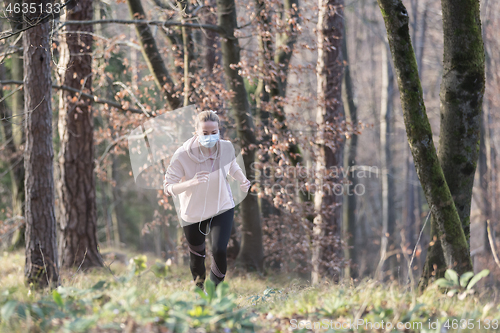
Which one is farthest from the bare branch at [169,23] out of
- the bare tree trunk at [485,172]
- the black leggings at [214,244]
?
the bare tree trunk at [485,172]

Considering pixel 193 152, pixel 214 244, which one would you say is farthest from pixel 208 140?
pixel 214 244

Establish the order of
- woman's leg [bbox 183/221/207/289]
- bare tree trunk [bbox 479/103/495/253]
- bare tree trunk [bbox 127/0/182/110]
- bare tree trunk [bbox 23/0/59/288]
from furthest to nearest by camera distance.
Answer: bare tree trunk [bbox 479/103/495/253] → bare tree trunk [bbox 127/0/182/110] → bare tree trunk [bbox 23/0/59/288] → woman's leg [bbox 183/221/207/289]

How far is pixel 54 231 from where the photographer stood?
551 cm

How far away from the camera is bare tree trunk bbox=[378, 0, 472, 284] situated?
438cm

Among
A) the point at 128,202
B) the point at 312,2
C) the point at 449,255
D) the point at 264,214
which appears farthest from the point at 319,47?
the point at 128,202

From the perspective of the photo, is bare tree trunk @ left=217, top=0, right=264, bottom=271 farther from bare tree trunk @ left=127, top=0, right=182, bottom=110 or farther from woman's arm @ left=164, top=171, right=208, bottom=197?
woman's arm @ left=164, top=171, right=208, bottom=197

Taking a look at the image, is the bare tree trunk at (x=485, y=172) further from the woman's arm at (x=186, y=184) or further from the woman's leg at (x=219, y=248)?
the woman's arm at (x=186, y=184)

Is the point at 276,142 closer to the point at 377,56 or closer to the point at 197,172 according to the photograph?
the point at 197,172

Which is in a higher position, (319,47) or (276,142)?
(319,47)

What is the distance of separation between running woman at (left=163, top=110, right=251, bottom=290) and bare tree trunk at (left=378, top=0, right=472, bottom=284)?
1.85m

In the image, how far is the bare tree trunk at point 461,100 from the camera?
4.55 meters

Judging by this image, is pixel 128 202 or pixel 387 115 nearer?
pixel 387 115

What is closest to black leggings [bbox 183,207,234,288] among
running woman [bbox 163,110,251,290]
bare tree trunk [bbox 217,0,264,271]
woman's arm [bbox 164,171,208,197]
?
running woman [bbox 163,110,251,290]

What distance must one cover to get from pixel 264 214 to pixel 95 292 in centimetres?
736
